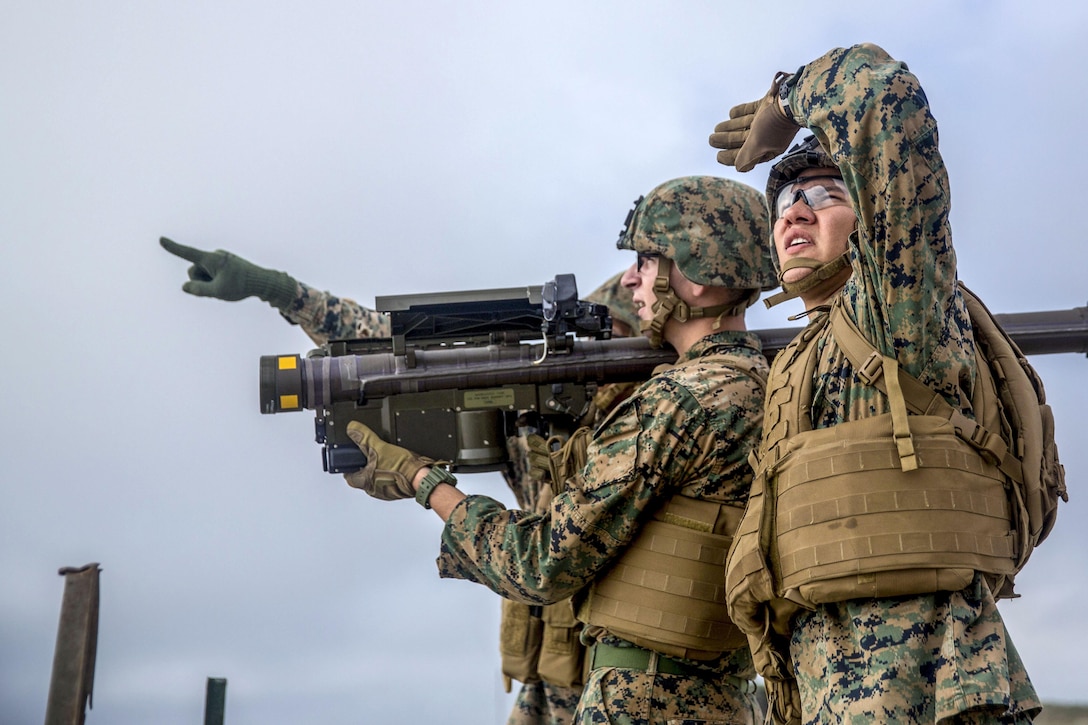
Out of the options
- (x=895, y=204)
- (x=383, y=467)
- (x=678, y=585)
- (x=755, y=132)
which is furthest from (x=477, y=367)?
(x=895, y=204)

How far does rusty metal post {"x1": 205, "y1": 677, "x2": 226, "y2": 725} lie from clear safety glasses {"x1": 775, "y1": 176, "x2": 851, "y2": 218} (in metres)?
3.43

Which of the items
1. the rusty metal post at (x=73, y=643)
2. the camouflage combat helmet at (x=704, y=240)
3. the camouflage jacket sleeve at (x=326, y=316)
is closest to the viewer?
the camouflage combat helmet at (x=704, y=240)

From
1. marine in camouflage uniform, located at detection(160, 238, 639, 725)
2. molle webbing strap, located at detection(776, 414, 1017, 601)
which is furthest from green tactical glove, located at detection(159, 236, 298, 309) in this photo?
molle webbing strap, located at detection(776, 414, 1017, 601)

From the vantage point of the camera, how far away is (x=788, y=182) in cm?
339

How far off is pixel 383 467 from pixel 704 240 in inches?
56.4

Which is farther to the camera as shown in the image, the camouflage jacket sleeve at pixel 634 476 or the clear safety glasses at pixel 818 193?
the camouflage jacket sleeve at pixel 634 476

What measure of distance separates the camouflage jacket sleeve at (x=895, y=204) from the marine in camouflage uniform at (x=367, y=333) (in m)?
2.15

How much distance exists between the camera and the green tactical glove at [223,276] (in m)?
5.25

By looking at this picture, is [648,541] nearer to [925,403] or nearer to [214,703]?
[925,403]

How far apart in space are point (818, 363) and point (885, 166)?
22.3 inches

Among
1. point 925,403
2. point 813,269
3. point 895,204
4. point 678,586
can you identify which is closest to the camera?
point 895,204

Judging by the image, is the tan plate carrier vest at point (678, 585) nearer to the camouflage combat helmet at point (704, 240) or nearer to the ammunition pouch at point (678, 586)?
the ammunition pouch at point (678, 586)

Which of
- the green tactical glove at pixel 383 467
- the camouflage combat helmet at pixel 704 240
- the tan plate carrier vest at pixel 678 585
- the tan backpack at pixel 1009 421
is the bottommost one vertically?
the tan plate carrier vest at pixel 678 585

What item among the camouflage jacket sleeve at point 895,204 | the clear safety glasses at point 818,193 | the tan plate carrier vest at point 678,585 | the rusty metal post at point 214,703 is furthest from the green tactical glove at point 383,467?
the camouflage jacket sleeve at point 895,204
